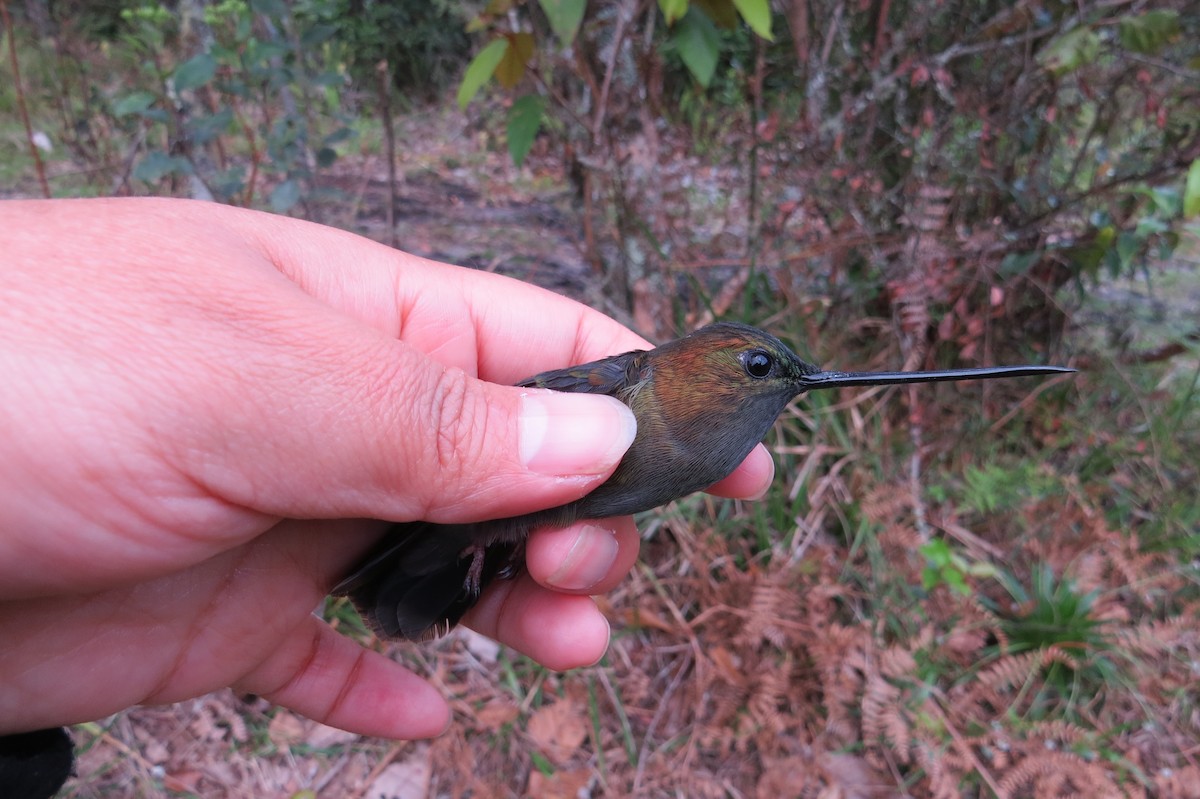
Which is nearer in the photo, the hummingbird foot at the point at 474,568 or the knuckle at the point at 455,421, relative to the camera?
the knuckle at the point at 455,421

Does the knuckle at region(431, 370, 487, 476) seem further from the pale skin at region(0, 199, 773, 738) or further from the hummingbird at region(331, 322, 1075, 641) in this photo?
the hummingbird at region(331, 322, 1075, 641)

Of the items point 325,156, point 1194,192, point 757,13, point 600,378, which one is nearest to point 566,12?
point 757,13

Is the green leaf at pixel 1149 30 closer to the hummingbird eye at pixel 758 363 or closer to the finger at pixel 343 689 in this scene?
the hummingbird eye at pixel 758 363

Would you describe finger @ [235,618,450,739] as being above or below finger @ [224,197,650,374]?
below

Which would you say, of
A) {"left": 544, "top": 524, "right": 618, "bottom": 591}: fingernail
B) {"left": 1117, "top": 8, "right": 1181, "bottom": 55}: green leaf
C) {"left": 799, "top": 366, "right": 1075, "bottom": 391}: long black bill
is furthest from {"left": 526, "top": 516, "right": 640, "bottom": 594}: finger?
{"left": 1117, "top": 8, "right": 1181, "bottom": 55}: green leaf

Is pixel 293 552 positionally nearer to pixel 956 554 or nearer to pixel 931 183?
pixel 956 554

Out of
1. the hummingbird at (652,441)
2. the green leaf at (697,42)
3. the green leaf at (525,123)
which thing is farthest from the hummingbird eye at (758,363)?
the green leaf at (525,123)

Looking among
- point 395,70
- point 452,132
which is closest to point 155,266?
point 452,132
